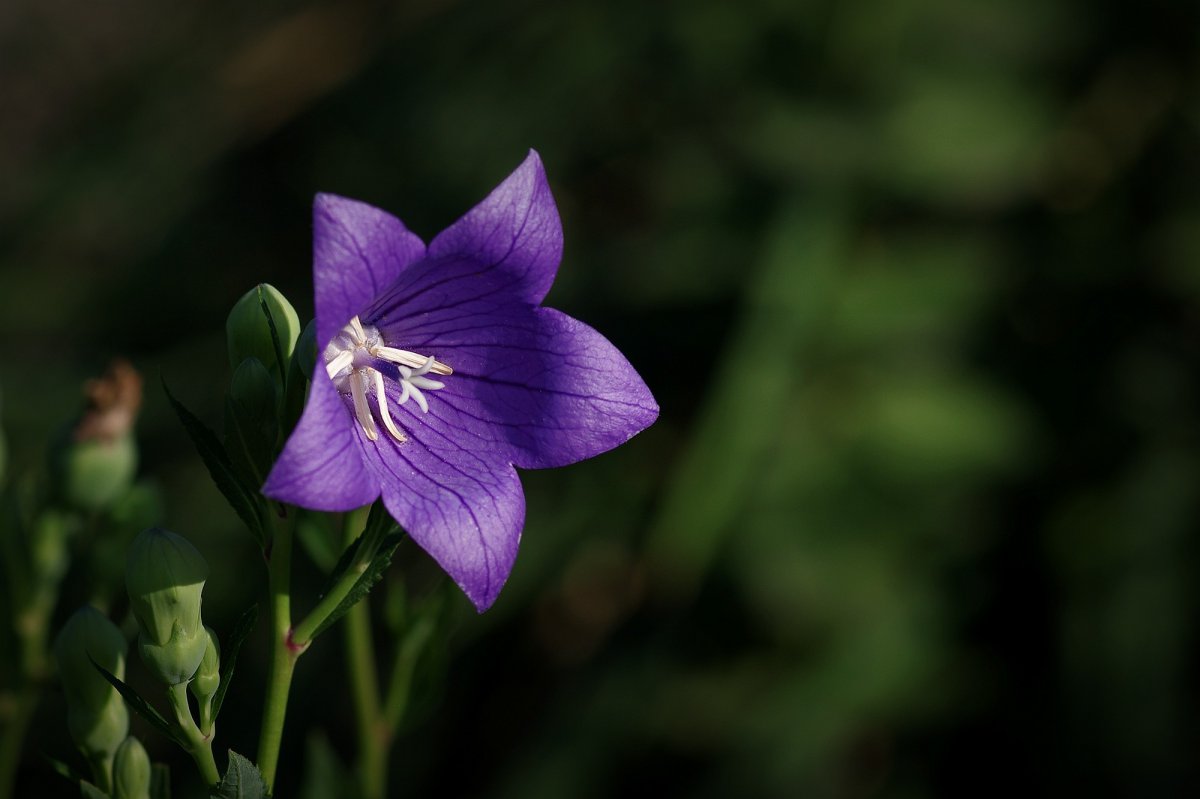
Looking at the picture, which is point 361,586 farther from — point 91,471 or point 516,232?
point 91,471

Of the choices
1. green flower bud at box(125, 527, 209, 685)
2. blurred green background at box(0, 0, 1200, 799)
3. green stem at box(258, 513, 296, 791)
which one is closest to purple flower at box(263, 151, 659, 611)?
green stem at box(258, 513, 296, 791)

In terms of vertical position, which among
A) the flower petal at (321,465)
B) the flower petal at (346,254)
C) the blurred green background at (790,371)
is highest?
the flower petal at (346,254)

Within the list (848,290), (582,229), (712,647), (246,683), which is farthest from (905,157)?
(246,683)

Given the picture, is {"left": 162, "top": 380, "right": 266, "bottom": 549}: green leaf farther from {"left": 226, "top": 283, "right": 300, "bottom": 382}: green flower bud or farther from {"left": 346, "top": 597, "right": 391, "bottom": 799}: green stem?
{"left": 346, "top": 597, "right": 391, "bottom": 799}: green stem

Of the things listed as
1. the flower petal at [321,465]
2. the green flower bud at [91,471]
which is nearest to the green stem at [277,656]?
the flower petal at [321,465]

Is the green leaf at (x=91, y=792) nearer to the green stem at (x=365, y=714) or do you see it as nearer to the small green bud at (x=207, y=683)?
the small green bud at (x=207, y=683)

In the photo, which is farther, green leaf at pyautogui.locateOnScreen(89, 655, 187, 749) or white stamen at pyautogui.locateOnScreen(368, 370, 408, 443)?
white stamen at pyautogui.locateOnScreen(368, 370, 408, 443)

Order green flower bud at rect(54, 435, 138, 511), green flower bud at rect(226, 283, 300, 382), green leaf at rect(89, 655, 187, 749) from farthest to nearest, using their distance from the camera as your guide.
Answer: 1. green flower bud at rect(54, 435, 138, 511)
2. green flower bud at rect(226, 283, 300, 382)
3. green leaf at rect(89, 655, 187, 749)
